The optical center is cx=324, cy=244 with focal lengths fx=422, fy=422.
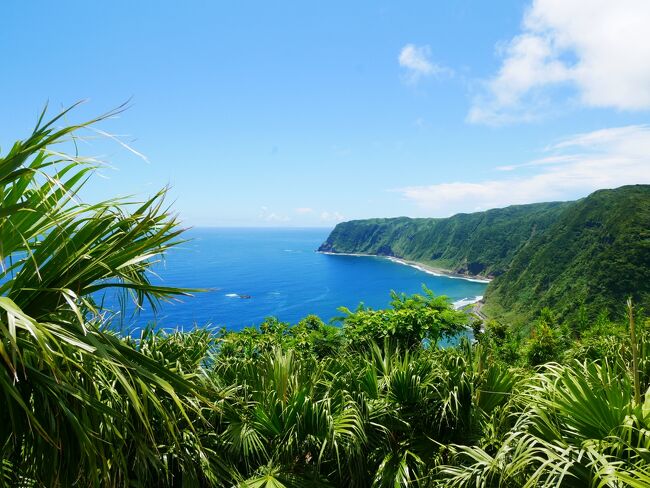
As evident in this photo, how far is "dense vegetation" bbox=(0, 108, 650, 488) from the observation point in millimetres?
2314

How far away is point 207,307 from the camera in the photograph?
2955 inches

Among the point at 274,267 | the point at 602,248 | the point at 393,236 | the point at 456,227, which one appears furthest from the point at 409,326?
the point at 393,236

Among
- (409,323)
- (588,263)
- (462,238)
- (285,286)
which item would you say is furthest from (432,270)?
(409,323)

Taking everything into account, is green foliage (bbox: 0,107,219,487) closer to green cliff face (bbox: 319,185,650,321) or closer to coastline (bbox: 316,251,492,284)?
green cliff face (bbox: 319,185,650,321)

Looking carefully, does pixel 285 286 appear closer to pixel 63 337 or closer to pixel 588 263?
pixel 588 263

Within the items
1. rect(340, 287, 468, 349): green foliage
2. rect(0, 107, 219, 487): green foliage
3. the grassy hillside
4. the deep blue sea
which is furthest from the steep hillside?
rect(0, 107, 219, 487): green foliage

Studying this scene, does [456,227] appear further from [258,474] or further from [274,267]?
[258,474]

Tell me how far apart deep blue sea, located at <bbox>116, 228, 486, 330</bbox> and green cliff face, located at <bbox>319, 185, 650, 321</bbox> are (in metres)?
14.4

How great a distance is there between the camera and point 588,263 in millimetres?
71250

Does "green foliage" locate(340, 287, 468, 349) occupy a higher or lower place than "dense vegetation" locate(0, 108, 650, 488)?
lower

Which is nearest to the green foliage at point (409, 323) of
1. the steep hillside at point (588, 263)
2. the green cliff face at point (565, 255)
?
the green cliff face at point (565, 255)

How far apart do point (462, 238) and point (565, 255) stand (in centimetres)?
7189

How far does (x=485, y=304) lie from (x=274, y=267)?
73.0m

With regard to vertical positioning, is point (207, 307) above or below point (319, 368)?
below
